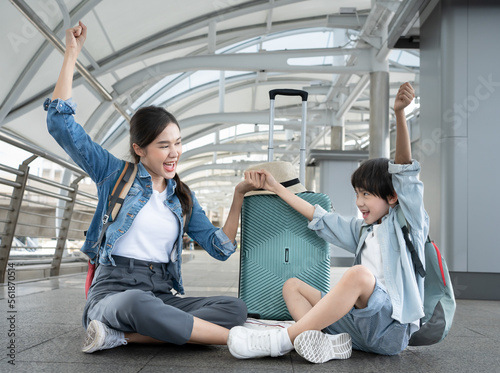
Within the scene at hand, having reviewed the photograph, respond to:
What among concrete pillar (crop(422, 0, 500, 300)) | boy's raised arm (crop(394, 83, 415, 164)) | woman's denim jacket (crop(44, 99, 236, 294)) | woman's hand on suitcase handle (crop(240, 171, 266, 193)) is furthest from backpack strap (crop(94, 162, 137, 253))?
concrete pillar (crop(422, 0, 500, 300))

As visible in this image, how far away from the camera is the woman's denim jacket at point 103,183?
2182mm

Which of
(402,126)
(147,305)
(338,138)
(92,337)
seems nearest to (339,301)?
(147,305)

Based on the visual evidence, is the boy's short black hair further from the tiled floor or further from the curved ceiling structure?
the curved ceiling structure

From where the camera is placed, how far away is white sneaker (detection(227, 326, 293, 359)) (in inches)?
76.7

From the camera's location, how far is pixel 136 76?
1305 centimetres

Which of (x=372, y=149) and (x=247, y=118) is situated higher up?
(x=247, y=118)

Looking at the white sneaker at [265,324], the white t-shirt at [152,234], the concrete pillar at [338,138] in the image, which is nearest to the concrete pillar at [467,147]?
the white sneaker at [265,324]

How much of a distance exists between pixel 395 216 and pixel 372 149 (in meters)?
9.04

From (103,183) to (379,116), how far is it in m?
9.55

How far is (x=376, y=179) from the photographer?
2.30 m

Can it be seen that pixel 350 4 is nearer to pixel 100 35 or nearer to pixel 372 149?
pixel 372 149

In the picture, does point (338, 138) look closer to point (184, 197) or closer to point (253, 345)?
point (184, 197)

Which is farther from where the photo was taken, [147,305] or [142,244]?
[142,244]

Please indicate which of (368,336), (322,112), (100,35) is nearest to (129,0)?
(100,35)
